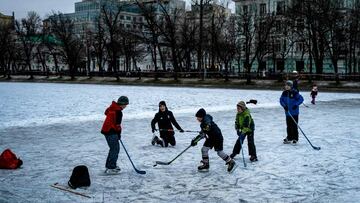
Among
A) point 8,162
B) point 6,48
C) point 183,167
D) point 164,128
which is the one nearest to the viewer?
point 8,162

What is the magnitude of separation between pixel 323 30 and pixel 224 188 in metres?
44.0

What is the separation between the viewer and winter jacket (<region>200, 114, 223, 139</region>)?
8.32 meters

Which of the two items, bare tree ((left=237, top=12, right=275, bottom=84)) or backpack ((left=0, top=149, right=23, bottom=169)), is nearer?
backpack ((left=0, top=149, right=23, bottom=169))

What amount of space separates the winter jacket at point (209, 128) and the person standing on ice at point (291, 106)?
3920mm

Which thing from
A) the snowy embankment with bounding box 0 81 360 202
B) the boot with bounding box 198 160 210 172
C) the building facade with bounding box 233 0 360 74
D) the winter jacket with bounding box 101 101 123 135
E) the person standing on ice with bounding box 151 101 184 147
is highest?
the building facade with bounding box 233 0 360 74

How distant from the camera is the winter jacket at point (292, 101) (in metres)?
11.7

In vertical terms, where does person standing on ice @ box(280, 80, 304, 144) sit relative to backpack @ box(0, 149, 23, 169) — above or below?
above

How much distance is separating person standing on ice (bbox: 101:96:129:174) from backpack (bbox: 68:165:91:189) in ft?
3.10

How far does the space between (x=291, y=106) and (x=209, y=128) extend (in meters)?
4.29

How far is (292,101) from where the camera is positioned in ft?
38.8

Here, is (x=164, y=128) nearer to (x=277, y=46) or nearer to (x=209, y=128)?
(x=209, y=128)

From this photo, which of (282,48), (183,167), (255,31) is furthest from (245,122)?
(282,48)

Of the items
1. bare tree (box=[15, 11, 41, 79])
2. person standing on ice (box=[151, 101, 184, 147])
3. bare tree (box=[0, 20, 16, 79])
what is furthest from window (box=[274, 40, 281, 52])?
person standing on ice (box=[151, 101, 184, 147])

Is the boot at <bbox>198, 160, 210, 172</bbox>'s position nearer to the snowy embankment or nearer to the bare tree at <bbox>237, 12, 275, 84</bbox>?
the snowy embankment
